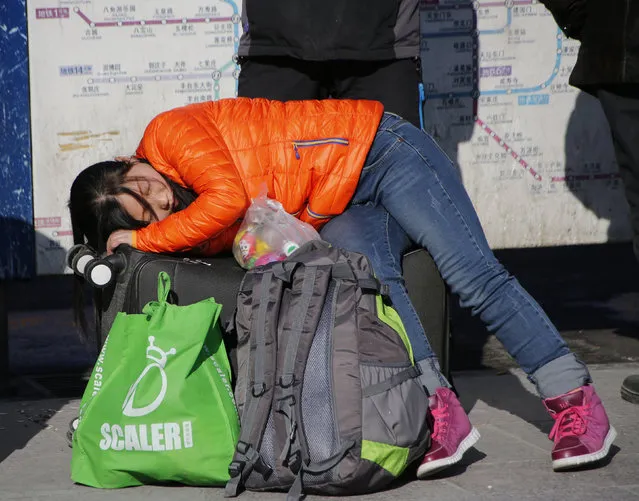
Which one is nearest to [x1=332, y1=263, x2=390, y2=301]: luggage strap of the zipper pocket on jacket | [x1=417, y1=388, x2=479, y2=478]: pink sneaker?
[x1=417, y1=388, x2=479, y2=478]: pink sneaker

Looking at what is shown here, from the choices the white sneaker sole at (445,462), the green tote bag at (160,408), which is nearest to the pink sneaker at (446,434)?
the white sneaker sole at (445,462)

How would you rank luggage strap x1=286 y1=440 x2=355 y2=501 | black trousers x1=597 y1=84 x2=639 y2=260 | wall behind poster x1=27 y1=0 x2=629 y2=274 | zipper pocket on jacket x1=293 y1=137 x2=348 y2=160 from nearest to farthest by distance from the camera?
luggage strap x1=286 y1=440 x2=355 y2=501 < zipper pocket on jacket x1=293 y1=137 x2=348 y2=160 < black trousers x1=597 y1=84 x2=639 y2=260 < wall behind poster x1=27 y1=0 x2=629 y2=274

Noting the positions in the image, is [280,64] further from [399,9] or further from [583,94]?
[583,94]

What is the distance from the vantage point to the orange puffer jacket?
11.3 feet

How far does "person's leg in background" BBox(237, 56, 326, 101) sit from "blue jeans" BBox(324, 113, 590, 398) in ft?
1.71

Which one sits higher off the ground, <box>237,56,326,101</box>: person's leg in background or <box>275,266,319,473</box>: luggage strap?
<box>237,56,326,101</box>: person's leg in background

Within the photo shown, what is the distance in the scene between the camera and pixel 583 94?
184 inches

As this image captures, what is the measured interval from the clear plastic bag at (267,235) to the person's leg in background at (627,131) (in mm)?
1152

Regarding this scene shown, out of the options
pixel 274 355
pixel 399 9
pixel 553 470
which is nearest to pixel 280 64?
pixel 399 9

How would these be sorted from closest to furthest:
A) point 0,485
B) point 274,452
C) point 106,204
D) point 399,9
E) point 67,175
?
point 274,452 < point 0,485 < point 106,204 < point 399,9 < point 67,175

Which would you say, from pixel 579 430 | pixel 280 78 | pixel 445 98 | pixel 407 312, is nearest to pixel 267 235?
Answer: pixel 407 312

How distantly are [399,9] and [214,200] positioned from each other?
1.11 meters

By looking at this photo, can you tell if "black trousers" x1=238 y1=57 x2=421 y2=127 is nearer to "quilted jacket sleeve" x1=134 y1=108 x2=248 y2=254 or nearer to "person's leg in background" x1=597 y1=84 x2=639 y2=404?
"quilted jacket sleeve" x1=134 y1=108 x2=248 y2=254

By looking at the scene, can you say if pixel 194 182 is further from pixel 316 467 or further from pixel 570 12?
→ pixel 570 12
